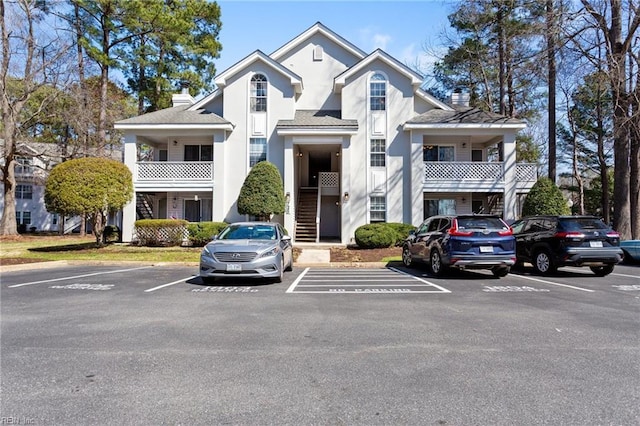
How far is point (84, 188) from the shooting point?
17.9 metres

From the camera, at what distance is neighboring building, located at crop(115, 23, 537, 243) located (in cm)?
2164

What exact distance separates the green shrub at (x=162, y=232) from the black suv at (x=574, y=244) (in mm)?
15590

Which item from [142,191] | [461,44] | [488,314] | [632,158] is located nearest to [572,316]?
[488,314]

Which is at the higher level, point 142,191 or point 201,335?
point 142,191

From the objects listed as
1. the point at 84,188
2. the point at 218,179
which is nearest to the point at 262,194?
the point at 218,179

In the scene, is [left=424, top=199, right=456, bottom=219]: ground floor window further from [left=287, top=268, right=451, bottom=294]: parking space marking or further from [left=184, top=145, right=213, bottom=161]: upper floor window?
[left=184, top=145, right=213, bottom=161]: upper floor window

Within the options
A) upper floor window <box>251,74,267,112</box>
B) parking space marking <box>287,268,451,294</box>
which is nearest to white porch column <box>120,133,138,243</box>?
upper floor window <box>251,74,267,112</box>

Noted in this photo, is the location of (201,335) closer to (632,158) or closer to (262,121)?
(262,121)

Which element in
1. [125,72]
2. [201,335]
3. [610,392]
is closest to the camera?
[610,392]

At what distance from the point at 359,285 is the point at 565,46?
16929 millimetres

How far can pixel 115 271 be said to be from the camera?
12734 millimetres

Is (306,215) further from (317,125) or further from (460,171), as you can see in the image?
(460,171)

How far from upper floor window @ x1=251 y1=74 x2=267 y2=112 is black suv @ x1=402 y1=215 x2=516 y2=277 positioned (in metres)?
14.7

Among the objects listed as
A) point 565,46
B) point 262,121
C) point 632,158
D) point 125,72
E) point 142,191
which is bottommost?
point 142,191
